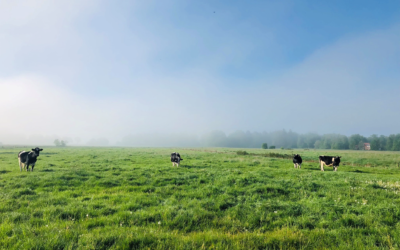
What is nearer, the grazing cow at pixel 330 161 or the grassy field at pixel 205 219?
the grassy field at pixel 205 219

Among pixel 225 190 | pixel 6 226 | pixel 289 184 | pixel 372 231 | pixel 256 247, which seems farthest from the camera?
pixel 289 184

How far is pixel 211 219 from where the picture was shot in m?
6.49

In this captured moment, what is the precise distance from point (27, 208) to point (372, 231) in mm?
11820

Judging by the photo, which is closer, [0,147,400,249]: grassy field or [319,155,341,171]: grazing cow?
[0,147,400,249]: grassy field

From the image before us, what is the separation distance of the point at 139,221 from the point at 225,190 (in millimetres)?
5231

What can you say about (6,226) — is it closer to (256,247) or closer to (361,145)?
(256,247)

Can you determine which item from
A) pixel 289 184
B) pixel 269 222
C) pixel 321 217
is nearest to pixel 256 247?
pixel 269 222

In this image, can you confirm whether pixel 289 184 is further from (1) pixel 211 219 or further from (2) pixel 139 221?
(2) pixel 139 221

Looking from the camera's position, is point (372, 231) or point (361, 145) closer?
point (372, 231)

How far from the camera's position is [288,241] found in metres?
4.94

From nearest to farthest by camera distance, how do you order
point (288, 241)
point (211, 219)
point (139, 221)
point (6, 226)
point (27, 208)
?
point (288, 241), point (6, 226), point (139, 221), point (211, 219), point (27, 208)

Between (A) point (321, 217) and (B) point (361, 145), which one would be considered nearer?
(A) point (321, 217)

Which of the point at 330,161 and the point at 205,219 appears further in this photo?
the point at 330,161

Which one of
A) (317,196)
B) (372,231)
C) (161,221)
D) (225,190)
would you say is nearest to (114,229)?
(161,221)
